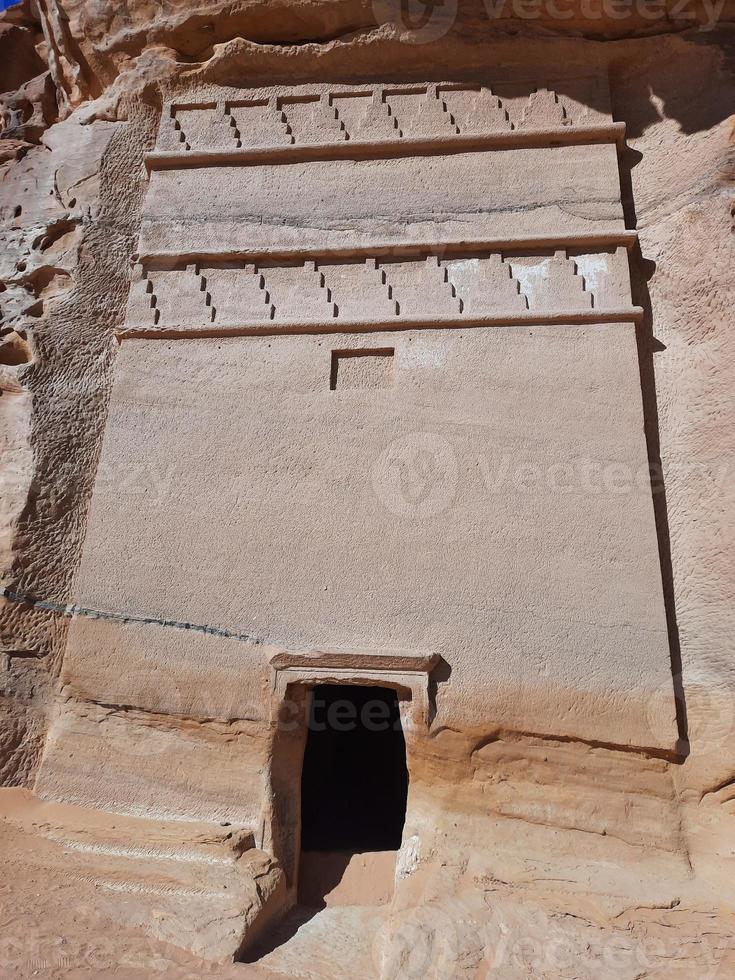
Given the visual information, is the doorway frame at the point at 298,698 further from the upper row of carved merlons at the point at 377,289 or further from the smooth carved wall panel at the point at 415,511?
the upper row of carved merlons at the point at 377,289

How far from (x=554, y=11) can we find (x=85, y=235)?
315cm

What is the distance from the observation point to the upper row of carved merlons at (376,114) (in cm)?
475

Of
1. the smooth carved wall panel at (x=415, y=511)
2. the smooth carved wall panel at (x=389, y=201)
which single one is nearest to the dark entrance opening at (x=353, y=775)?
the smooth carved wall panel at (x=415, y=511)

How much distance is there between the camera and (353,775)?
5.56 metres

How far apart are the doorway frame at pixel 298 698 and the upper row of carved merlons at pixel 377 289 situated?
6.03ft

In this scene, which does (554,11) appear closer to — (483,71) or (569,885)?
(483,71)

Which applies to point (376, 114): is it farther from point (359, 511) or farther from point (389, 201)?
point (359, 511)

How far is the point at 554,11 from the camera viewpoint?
4758 mm

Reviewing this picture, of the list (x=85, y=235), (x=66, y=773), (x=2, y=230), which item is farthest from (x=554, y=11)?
(x=66, y=773)

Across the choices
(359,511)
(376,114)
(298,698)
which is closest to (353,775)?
(298,698)

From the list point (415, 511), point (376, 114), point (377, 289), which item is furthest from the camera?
point (376, 114)

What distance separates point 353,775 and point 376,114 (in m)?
4.42

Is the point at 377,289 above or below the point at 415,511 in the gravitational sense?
above

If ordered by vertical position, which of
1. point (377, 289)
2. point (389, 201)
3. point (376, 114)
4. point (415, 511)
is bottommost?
point (415, 511)
